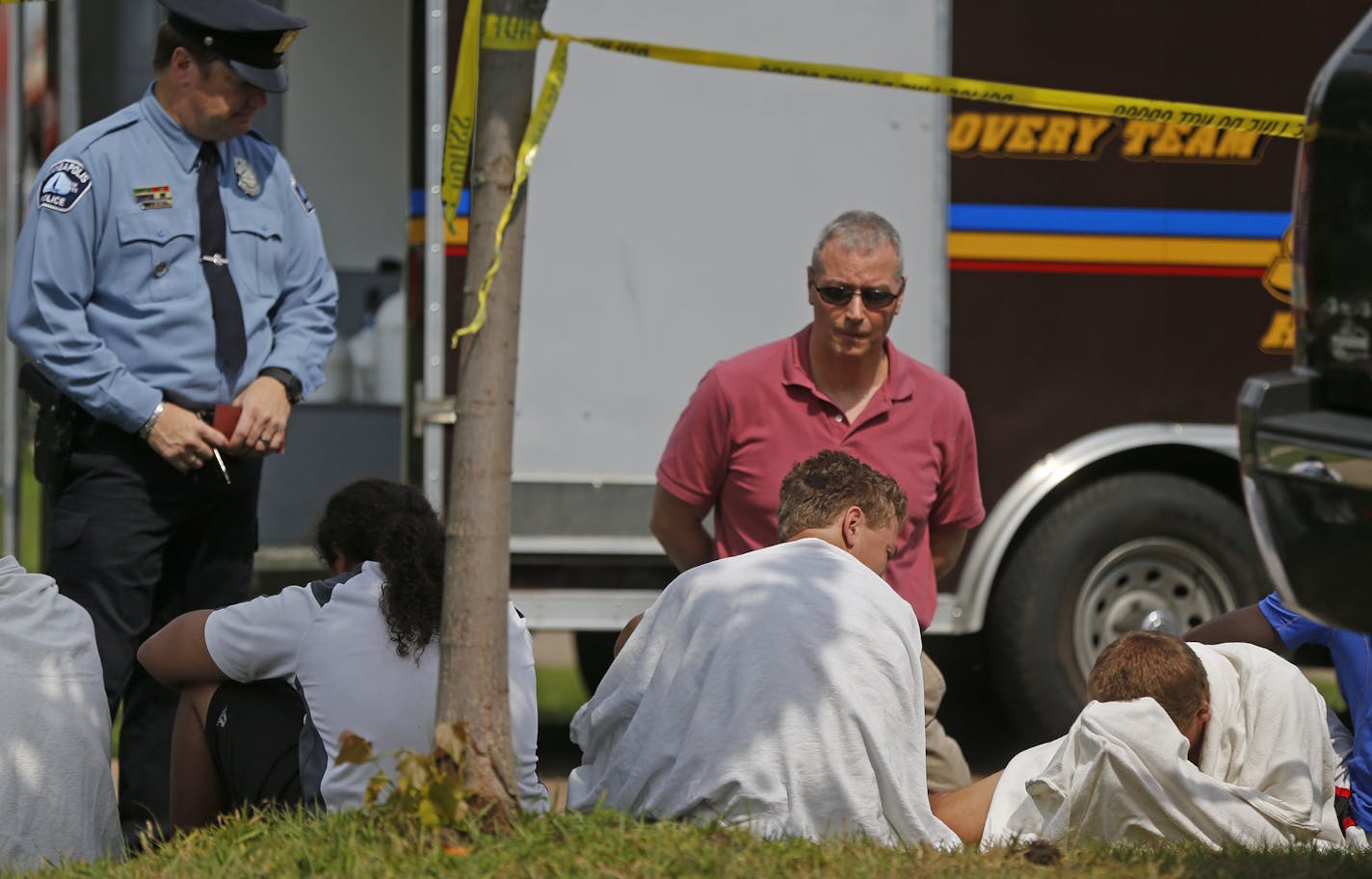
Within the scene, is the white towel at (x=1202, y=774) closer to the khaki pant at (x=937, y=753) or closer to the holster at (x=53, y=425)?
the khaki pant at (x=937, y=753)

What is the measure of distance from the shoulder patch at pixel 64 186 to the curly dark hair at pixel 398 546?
0.89 m

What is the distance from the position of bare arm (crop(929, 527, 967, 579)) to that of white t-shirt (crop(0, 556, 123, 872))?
6.59ft

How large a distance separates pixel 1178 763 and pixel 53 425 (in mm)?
2493

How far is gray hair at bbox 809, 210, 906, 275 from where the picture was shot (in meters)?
4.19

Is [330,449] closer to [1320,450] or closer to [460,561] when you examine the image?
[460,561]

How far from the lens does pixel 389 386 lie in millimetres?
7133

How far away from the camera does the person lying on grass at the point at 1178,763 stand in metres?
3.53

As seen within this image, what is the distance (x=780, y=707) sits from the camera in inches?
129

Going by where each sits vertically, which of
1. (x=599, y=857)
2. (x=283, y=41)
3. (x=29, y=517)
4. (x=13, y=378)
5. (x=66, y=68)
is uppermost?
(x=66, y=68)

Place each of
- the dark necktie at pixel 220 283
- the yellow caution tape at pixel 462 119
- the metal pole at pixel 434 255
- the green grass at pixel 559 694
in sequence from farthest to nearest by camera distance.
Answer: the green grass at pixel 559 694, the metal pole at pixel 434 255, the dark necktie at pixel 220 283, the yellow caution tape at pixel 462 119

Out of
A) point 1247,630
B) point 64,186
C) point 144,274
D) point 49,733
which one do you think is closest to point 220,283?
point 144,274

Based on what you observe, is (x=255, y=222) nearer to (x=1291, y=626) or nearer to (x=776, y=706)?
(x=776, y=706)

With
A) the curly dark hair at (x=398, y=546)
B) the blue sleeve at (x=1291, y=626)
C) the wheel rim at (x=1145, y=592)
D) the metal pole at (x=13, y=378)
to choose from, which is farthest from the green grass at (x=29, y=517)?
the blue sleeve at (x=1291, y=626)

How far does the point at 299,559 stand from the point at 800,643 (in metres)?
3.52
